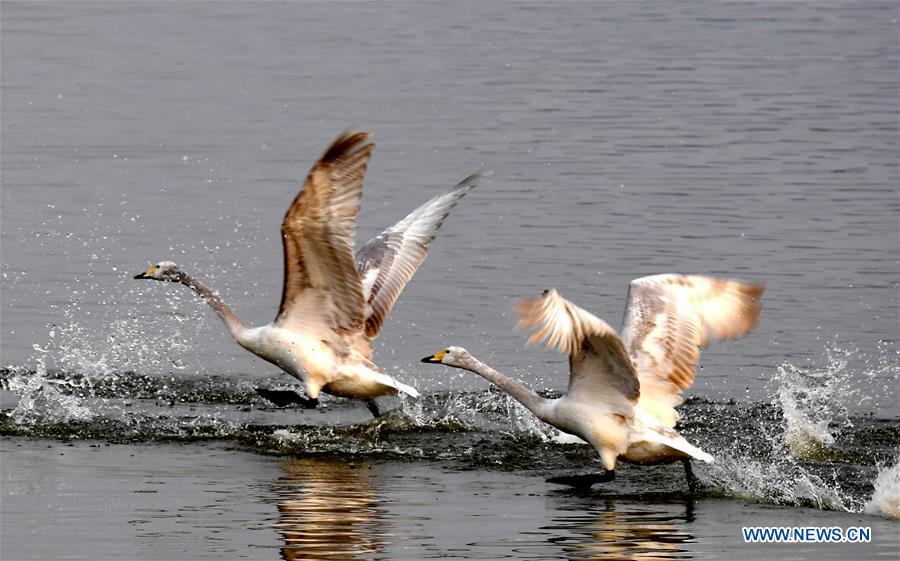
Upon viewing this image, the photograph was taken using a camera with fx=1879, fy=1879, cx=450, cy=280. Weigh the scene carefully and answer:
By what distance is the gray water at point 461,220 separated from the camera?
14211mm

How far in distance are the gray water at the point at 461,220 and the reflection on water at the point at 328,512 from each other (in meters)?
0.38

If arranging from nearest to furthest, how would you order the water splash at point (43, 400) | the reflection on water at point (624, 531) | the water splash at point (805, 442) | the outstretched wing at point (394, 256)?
the reflection on water at point (624, 531) → the water splash at point (805, 442) → the water splash at point (43, 400) → the outstretched wing at point (394, 256)

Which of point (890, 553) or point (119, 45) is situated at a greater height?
point (119, 45)

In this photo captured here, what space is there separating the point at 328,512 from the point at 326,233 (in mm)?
2943

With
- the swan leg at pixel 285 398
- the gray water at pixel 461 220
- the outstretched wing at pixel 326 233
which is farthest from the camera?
the swan leg at pixel 285 398

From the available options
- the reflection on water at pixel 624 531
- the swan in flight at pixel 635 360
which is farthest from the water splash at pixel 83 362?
the reflection on water at pixel 624 531

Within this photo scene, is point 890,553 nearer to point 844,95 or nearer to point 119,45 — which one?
point 844,95

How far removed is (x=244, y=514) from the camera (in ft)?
37.7

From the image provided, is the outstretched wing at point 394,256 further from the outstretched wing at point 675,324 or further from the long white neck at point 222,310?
the outstretched wing at point 675,324

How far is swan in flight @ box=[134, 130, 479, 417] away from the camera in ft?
45.3

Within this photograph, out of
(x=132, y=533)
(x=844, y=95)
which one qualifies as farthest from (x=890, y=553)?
(x=844, y=95)

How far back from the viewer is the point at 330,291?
1462cm

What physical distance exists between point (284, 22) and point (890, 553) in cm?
3546

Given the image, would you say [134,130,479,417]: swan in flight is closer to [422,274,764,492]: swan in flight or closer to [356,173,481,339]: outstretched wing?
[356,173,481,339]: outstretched wing
